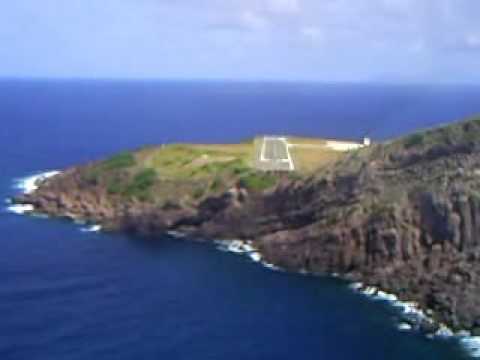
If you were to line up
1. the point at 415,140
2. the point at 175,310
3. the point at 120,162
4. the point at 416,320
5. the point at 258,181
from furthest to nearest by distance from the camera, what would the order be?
the point at 120,162
the point at 258,181
the point at 415,140
the point at 175,310
the point at 416,320

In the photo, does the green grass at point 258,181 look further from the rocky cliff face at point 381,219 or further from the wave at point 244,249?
the wave at point 244,249

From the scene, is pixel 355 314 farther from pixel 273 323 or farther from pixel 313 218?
pixel 313 218

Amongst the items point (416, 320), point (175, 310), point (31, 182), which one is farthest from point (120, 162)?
point (416, 320)

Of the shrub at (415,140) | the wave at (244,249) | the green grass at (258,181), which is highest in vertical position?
the shrub at (415,140)

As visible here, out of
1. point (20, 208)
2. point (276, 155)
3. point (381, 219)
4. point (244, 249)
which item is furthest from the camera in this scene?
point (276, 155)

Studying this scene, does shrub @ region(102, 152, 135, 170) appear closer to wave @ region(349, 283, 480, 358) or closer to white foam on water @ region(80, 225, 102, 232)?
white foam on water @ region(80, 225, 102, 232)

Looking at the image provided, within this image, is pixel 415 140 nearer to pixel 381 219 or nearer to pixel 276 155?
pixel 381 219

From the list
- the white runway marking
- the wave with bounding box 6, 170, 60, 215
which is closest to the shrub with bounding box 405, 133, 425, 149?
the white runway marking

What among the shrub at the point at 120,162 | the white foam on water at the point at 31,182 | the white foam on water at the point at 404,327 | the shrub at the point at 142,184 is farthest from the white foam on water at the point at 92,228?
the white foam on water at the point at 404,327

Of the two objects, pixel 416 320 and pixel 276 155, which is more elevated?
pixel 276 155
